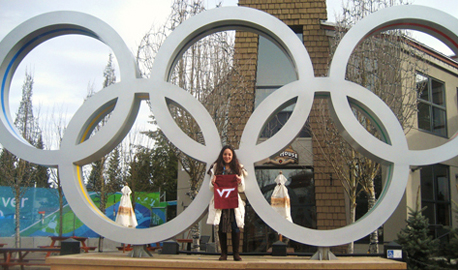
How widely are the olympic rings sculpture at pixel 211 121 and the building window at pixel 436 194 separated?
9.12m

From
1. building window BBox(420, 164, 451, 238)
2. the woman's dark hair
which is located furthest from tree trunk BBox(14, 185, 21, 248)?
building window BBox(420, 164, 451, 238)

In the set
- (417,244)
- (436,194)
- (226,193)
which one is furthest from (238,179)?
(436,194)

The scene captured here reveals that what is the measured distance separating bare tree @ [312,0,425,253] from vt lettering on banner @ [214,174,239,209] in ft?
21.9

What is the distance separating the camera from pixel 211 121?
6.23 m

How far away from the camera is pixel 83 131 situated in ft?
21.3

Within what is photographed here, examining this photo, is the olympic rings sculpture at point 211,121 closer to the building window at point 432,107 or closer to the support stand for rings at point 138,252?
the support stand for rings at point 138,252

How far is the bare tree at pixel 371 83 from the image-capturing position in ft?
38.3

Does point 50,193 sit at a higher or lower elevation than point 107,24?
lower

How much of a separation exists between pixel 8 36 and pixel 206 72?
6.70 meters

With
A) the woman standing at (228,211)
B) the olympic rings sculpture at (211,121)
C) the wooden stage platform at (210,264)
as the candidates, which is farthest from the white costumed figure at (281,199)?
the wooden stage platform at (210,264)

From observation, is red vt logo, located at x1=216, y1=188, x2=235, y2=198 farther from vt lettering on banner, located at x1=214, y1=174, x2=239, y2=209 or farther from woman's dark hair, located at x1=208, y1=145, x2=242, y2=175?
woman's dark hair, located at x1=208, y1=145, x2=242, y2=175

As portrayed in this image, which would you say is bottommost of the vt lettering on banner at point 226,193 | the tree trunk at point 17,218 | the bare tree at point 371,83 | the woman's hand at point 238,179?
the tree trunk at point 17,218

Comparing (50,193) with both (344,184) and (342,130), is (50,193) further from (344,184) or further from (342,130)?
(342,130)

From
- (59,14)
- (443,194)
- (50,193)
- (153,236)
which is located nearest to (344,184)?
(443,194)
